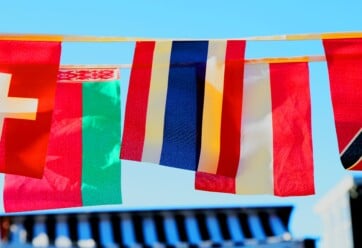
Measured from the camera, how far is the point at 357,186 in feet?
37.4

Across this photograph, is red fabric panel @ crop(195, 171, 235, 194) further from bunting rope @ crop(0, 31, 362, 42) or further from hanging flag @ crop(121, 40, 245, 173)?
bunting rope @ crop(0, 31, 362, 42)

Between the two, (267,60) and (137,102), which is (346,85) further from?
(137,102)

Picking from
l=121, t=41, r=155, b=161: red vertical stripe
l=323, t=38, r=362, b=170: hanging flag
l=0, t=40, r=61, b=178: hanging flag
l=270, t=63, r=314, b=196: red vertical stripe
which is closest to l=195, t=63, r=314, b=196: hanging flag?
l=270, t=63, r=314, b=196: red vertical stripe

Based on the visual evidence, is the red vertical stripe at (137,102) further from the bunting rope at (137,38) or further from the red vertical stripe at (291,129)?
the red vertical stripe at (291,129)

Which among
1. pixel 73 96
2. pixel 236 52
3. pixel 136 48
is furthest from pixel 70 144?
pixel 236 52

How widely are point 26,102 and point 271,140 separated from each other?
4.24 feet

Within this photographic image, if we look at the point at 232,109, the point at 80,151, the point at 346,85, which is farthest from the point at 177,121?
the point at 346,85

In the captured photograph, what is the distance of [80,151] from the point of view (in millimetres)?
4566

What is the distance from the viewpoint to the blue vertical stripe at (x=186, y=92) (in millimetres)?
4477

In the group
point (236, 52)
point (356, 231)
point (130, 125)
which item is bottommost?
point (356, 231)

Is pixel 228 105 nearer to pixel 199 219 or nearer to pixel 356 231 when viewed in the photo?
pixel 199 219

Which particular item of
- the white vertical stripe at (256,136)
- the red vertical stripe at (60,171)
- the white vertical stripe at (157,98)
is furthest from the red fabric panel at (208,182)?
the red vertical stripe at (60,171)

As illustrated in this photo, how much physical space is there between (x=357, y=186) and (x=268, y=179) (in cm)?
724

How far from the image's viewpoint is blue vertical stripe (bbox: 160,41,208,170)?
4.48 meters
